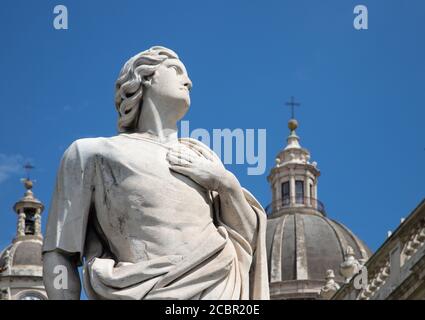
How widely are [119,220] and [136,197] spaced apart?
162 millimetres

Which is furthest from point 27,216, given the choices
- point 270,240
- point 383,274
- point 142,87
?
point 142,87

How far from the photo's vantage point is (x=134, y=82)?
10.1 metres

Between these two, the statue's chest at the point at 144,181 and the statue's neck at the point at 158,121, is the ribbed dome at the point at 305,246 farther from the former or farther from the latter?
the statue's chest at the point at 144,181

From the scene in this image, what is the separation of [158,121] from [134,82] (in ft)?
0.89

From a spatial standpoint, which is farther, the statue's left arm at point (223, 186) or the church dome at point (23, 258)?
the church dome at point (23, 258)

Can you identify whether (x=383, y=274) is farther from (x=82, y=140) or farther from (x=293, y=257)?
(x=293, y=257)

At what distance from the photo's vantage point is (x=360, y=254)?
347 ft

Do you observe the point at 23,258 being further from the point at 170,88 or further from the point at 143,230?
the point at 143,230

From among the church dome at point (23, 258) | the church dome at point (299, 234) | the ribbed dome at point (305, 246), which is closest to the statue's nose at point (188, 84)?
the church dome at point (23, 258)

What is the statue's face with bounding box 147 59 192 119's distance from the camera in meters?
10.1

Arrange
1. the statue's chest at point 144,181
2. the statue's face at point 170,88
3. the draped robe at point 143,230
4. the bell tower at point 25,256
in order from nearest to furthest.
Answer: the draped robe at point 143,230
the statue's chest at point 144,181
the statue's face at point 170,88
the bell tower at point 25,256

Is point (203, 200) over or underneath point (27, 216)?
underneath

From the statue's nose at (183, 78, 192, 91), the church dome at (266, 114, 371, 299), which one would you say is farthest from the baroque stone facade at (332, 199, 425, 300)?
the church dome at (266, 114, 371, 299)

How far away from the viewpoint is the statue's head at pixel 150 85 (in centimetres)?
1010
